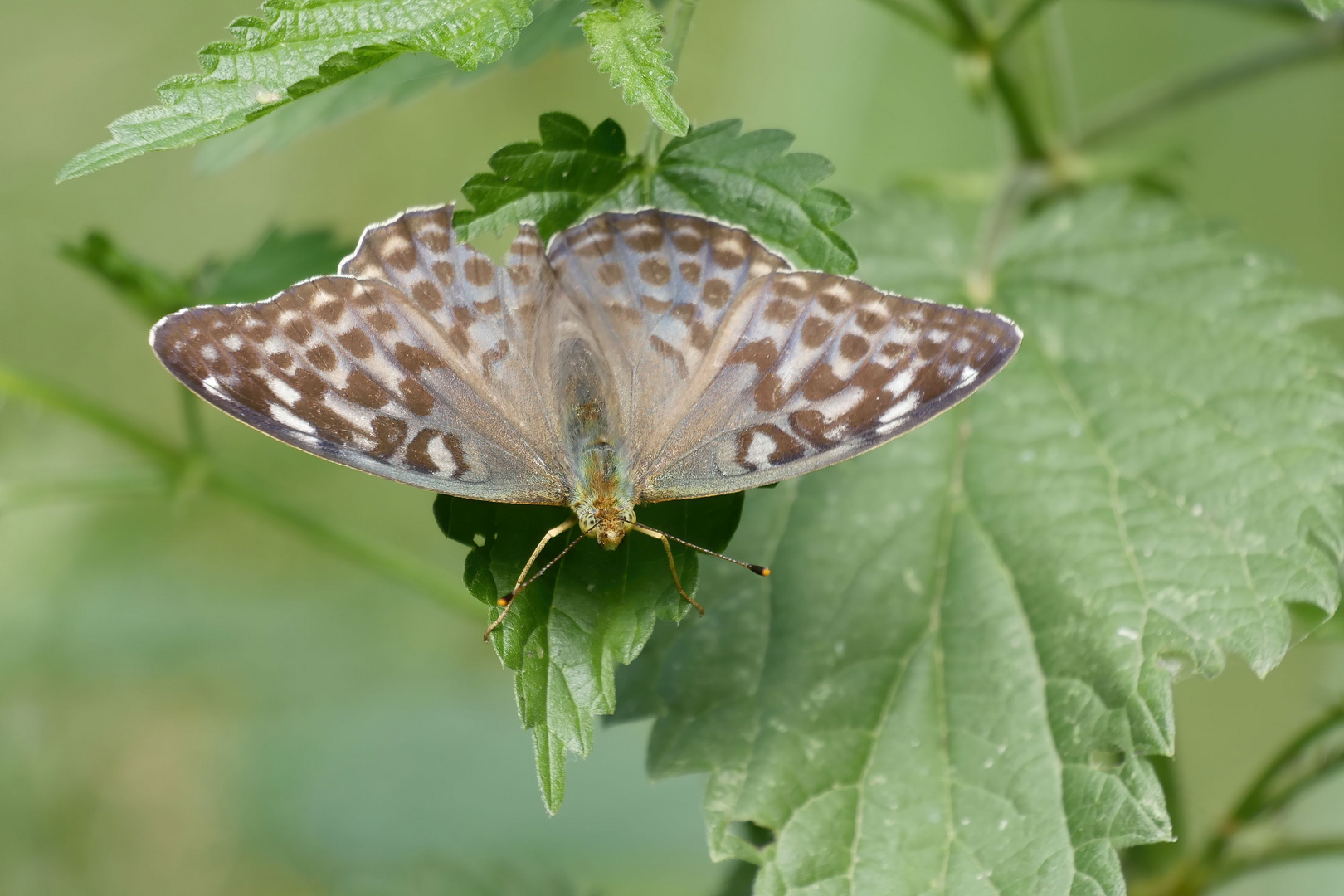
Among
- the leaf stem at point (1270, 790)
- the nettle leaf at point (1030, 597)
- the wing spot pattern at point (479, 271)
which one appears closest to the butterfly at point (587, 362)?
the wing spot pattern at point (479, 271)

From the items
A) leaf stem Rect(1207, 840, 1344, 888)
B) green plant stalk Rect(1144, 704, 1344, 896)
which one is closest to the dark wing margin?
green plant stalk Rect(1144, 704, 1344, 896)

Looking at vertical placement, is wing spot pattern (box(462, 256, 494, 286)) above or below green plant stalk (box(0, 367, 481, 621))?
above

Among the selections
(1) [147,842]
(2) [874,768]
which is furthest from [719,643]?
(1) [147,842]

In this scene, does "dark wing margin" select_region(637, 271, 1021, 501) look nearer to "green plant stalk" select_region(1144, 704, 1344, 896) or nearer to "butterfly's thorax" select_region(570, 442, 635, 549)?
"butterfly's thorax" select_region(570, 442, 635, 549)

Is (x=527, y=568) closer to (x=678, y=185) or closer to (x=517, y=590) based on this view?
(x=517, y=590)

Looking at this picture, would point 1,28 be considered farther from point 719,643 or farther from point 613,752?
point 719,643

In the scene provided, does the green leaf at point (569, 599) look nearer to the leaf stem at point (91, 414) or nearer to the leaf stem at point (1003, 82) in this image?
the leaf stem at point (91, 414)
